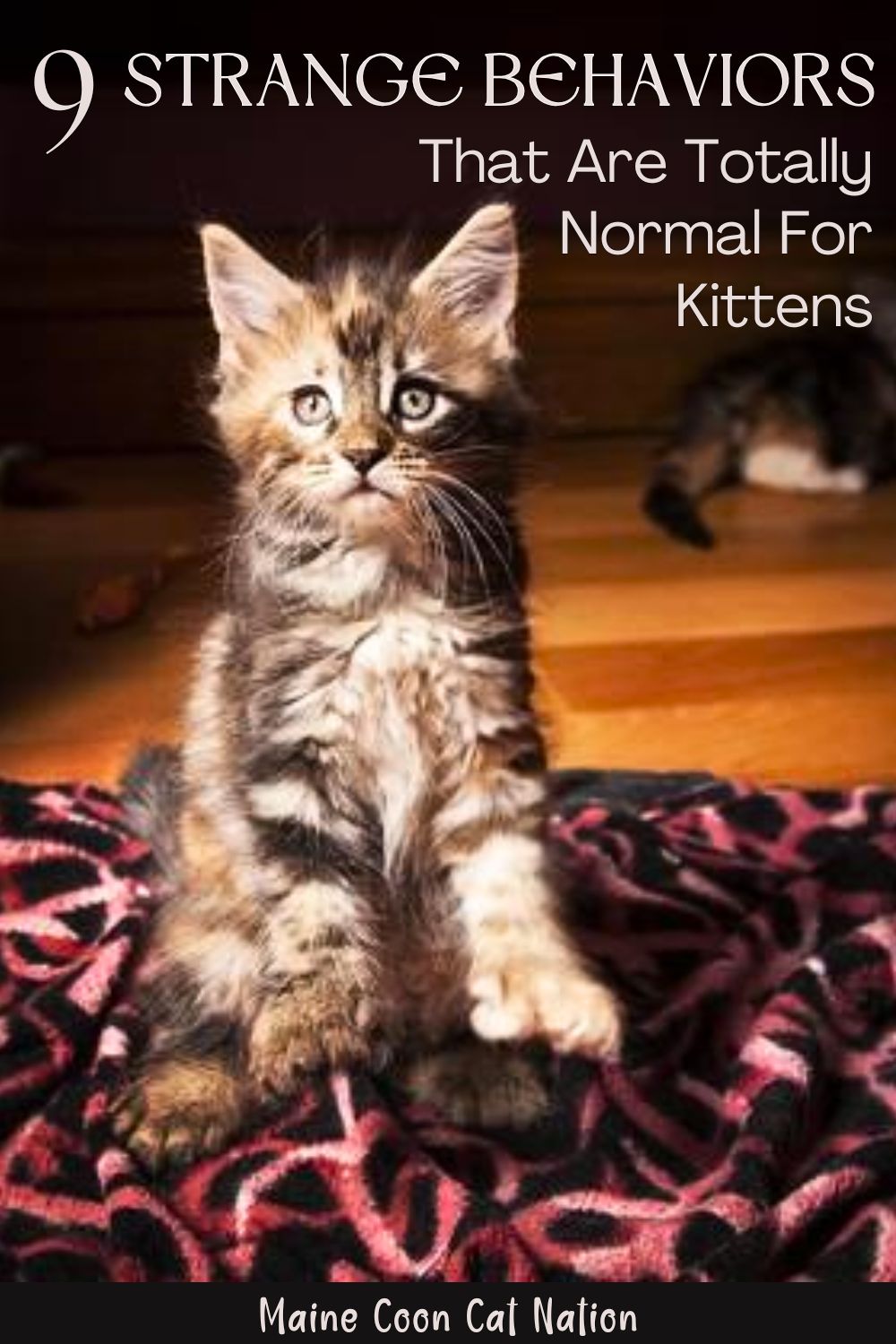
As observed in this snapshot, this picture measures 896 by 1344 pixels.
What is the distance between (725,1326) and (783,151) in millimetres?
1193

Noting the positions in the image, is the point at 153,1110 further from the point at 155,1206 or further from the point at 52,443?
the point at 52,443

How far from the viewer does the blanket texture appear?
1.14 m

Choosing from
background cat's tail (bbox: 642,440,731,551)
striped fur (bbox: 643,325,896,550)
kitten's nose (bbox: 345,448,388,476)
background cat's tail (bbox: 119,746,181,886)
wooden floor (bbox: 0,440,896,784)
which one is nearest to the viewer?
kitten's nose (bbox: 345,448,388,476)

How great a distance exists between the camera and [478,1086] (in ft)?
4.23

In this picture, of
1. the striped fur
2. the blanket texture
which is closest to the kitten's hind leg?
the blanket texture

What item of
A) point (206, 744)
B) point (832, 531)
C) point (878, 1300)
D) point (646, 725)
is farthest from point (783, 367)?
point (878, 1300)

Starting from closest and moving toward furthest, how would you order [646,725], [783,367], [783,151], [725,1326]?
1. [725,1326]
2. [783,151]
3. [646,725]
4. [783,367]

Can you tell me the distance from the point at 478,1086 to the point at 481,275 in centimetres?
61

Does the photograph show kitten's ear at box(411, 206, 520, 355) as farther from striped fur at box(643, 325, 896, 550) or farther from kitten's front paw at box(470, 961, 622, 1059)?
striped fur at box(643, 325, 896, 550)

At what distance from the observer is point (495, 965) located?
1151mm

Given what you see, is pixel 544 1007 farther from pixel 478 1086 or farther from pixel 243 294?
pixel 243 294

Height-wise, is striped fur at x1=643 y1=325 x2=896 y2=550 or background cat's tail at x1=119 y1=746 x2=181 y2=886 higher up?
striped fur at x1=643 y1=325 x2=896 y2=550

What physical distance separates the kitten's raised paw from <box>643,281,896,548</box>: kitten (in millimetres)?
1714

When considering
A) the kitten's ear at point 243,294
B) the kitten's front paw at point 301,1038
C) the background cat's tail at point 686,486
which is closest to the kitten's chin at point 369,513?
the kitten's ear at point 243,294
